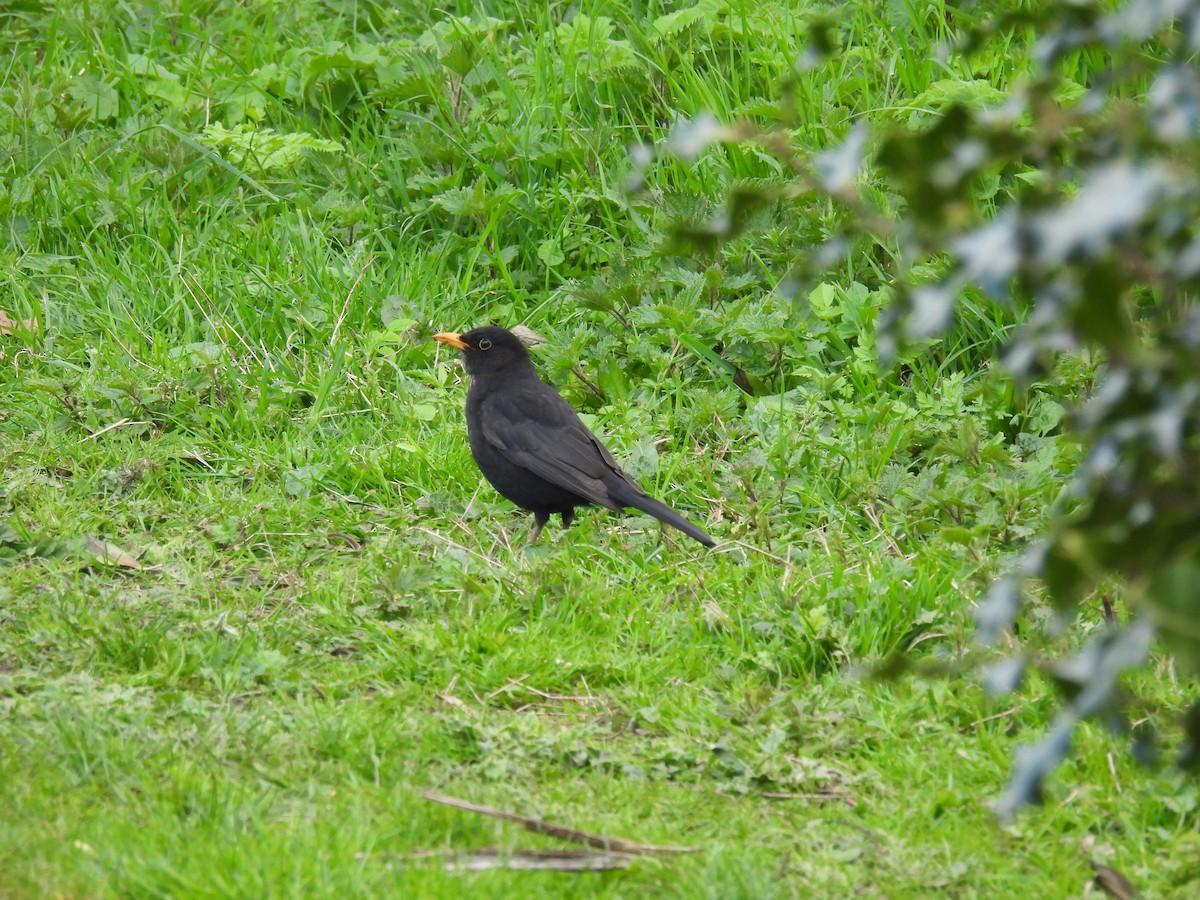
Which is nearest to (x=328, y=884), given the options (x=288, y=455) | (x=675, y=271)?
(x=288, y=455)

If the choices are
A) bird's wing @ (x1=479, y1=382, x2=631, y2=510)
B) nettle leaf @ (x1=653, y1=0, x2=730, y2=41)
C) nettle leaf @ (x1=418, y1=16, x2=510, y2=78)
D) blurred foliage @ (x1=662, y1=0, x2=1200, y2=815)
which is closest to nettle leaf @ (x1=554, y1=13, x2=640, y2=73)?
nettle leaf @ (x1=653, y1=0, x2=730, y2=41)

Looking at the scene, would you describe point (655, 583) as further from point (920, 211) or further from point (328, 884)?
point (920, 211)

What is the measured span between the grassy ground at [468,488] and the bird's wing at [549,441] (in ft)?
0.64

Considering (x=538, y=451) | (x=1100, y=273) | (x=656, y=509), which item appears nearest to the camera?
(x=1100, y=273)

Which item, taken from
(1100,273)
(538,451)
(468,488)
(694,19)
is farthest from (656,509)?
(1100,273)

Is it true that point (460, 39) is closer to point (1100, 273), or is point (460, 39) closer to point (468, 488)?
point (468, 488)

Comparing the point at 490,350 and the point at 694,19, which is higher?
the point at 694,19

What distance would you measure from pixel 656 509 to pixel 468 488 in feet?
3.26

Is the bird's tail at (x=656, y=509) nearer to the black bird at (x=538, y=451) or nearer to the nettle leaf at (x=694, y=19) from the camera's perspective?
the black bird at (x=538, y=451)

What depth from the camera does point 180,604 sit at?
177 inches

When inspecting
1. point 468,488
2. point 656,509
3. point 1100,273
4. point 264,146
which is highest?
point 1100,273

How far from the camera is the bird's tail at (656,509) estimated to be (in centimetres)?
490

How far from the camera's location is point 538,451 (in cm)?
539

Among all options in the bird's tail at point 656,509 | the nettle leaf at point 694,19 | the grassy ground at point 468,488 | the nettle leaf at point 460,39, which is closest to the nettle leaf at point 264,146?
the grassy ground at point 468,488
